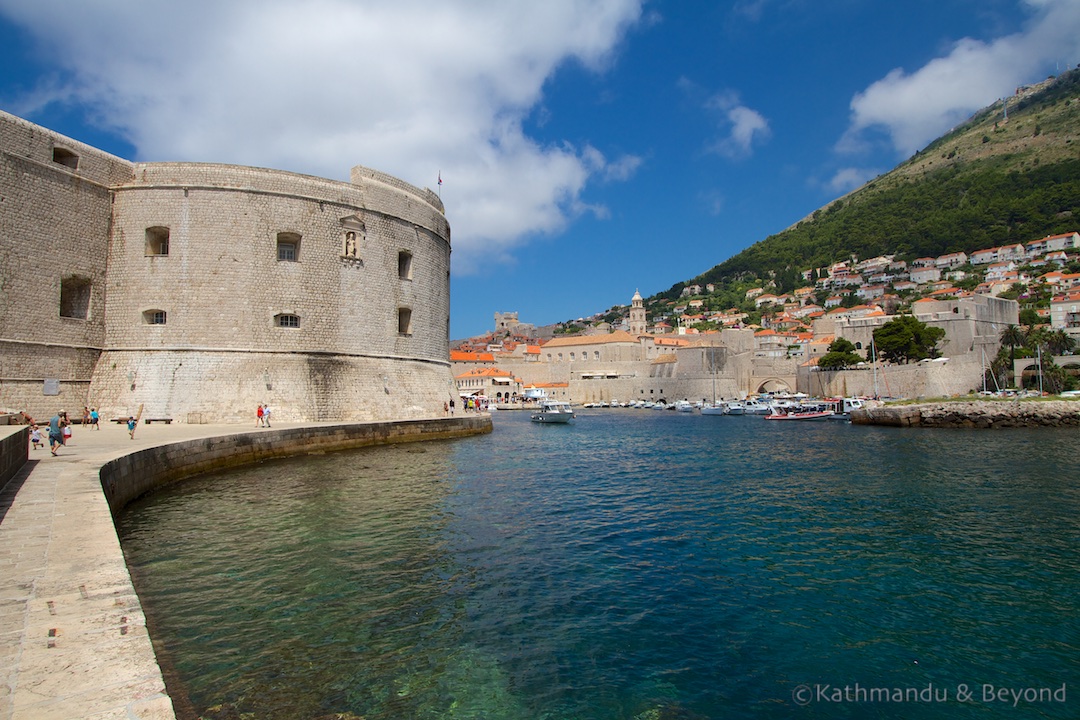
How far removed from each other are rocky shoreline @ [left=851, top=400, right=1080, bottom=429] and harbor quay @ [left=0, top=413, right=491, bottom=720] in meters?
29.9

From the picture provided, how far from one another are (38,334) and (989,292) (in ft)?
269

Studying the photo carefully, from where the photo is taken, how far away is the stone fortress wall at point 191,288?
556 inches

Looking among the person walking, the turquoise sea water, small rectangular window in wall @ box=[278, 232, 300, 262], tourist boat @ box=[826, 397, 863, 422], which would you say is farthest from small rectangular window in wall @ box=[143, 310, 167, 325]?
tourist boat @ box=[826, 397, 863, 422]

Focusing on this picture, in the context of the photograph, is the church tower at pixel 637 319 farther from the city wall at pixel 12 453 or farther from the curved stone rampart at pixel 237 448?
the city wall at pixel 12 453

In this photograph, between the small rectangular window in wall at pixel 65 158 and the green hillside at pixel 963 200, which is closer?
the small rectangular window in wall at pixel 65 158

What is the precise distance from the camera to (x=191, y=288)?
16281 mm

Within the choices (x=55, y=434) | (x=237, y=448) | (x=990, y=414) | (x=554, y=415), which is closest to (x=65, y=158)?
(x=237, y=448)

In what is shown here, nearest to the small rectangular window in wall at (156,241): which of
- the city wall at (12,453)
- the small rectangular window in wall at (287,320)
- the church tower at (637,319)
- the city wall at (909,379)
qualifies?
the small rectangular window in wall at (287,320)

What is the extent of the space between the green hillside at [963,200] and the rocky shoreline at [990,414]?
237 feet

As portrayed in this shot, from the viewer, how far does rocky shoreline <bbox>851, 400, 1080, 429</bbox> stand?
86.1ft

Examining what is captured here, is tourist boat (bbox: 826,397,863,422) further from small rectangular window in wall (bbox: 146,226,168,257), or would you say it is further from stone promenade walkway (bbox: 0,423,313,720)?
stone promenade walkway (bbox: 0,423,313,720)

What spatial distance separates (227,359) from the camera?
16312 millimetres

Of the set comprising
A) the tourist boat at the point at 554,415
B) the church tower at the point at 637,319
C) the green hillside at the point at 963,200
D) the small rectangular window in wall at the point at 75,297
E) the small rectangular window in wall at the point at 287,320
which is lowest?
the tourist boat at the point at 554,415

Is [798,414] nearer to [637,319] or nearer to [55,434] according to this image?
[55,434]
